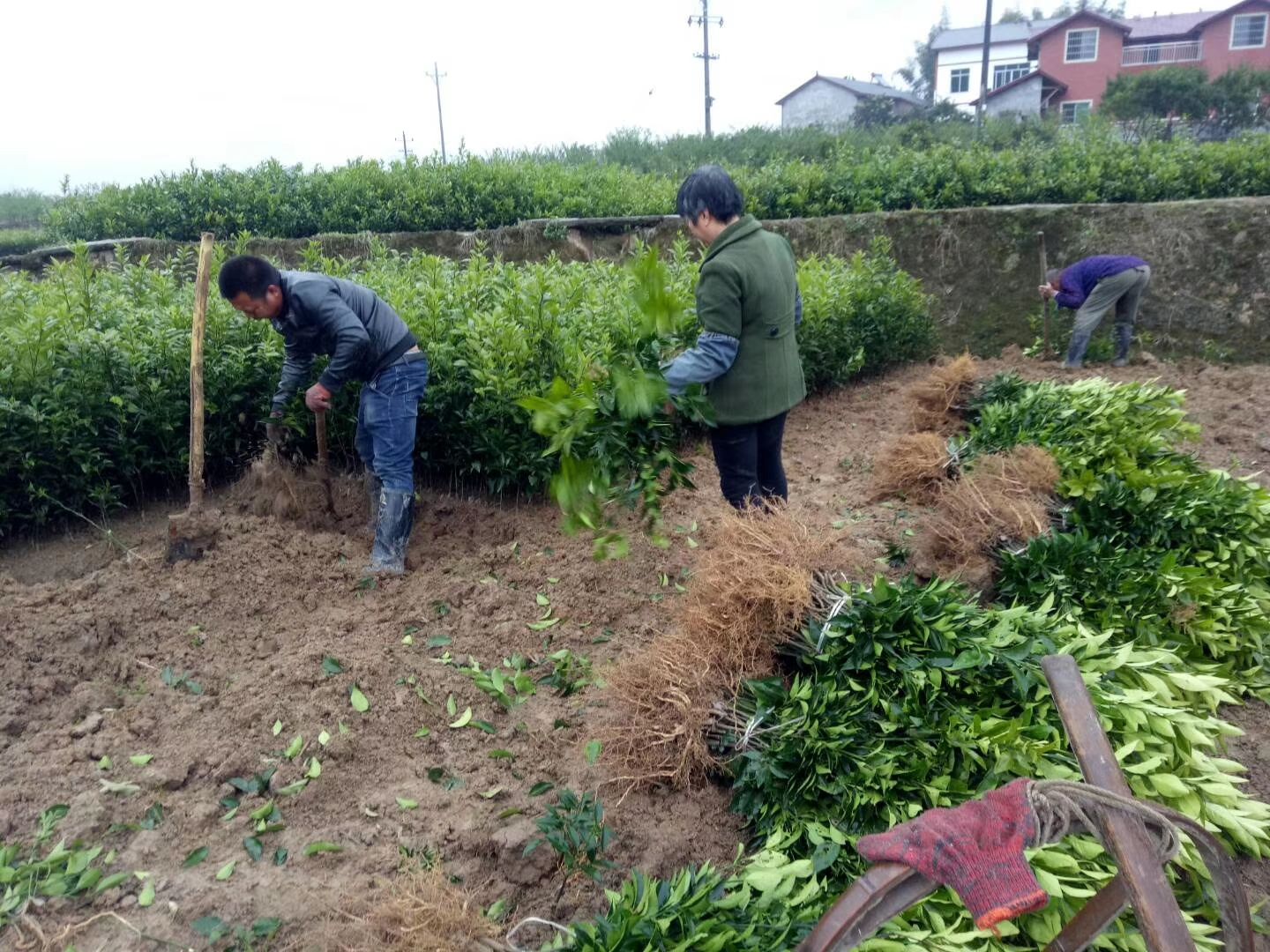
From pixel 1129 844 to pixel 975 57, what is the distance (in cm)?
5653

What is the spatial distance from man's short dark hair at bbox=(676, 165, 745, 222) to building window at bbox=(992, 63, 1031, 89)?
50.5m

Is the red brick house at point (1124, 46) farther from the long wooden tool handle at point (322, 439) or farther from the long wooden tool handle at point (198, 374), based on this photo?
the long wooden tool handle at point (198, 374)

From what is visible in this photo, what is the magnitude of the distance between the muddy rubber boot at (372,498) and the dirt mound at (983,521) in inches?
122

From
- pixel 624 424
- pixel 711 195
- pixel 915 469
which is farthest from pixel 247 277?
pixel 915 469

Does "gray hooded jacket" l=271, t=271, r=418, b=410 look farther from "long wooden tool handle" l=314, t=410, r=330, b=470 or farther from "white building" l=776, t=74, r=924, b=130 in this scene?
"white building" l=776, t=74, r=924, b=130

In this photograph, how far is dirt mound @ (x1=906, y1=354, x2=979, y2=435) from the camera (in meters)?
6.43

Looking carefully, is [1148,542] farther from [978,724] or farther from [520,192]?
[520,192]

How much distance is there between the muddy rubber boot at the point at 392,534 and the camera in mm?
4770

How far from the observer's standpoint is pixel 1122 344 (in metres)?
8.83

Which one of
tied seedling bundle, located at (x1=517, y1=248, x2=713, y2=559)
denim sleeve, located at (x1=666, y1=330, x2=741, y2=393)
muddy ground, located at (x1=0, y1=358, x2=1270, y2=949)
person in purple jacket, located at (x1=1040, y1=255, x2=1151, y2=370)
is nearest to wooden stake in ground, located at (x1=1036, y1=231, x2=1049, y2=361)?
person in purple jacket, located at (x1=1040, y1=255, x2=1151, y2=370)

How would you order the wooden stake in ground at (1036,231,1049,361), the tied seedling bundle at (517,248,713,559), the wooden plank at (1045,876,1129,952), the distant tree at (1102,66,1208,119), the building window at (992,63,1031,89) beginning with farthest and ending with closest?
the building window at (992,63,1031,89) → the distant tree at (1102,66,1208,119) → the wooden stake in ground at (1036,231,1049,361) → the tied seedling bundle at (517,248,713,559) → the wooden plank at (1045,876,1129,952)

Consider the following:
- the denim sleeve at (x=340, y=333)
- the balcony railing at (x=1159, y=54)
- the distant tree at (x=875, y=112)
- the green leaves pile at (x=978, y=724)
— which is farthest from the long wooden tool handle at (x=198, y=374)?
the balcony railing at (x=1159, y=54)

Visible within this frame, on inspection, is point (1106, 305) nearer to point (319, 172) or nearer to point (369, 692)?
point (369, 692)

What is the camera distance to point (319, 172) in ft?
42.5
